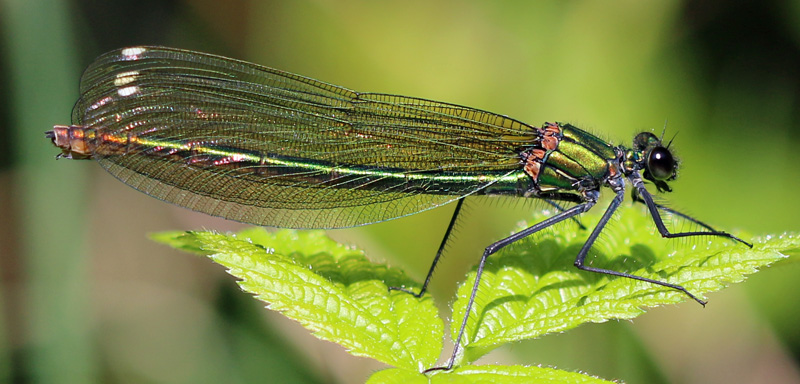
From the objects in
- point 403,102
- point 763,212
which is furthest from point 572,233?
point 763,212

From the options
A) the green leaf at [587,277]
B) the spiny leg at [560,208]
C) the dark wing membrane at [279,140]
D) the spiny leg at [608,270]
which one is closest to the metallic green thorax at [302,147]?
the dark wing membrane at [279,140]

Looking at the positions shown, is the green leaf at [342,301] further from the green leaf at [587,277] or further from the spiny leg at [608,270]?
the spiny leg at [608,270]

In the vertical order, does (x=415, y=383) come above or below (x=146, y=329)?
below

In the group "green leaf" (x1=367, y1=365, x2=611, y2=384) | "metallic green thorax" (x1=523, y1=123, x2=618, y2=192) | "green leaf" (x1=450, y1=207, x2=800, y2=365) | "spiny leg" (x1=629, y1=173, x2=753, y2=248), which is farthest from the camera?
"metallic green thorax" (x1=523, y1=123, x2=618, y2=192)

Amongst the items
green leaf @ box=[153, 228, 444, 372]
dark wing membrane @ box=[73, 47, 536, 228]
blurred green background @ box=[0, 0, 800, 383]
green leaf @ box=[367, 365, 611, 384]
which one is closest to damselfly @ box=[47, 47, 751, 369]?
dark wing membrane @ box=[73, 47, 536, 228]

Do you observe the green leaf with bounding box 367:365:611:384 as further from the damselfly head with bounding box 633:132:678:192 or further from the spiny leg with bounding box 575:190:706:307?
the damselfly head with bounding box 633:132:678:192

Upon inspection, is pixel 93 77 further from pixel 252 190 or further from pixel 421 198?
pixel 421 198

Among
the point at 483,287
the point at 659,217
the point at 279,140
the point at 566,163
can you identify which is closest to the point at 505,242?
the point at 483,287
